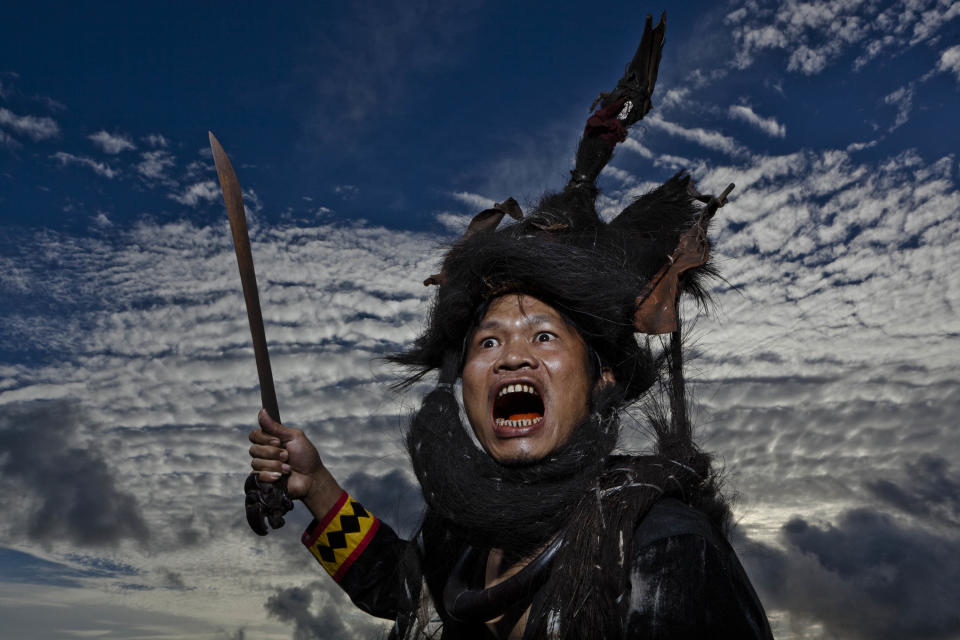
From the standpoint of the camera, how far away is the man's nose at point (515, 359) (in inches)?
117

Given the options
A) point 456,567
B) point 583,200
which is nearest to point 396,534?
point 456,567

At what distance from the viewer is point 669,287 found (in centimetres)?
325

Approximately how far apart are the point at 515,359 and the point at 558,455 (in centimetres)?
41

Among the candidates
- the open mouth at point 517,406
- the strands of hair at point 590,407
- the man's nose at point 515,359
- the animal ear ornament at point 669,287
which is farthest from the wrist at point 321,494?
the animal ear ornament at point 669,287

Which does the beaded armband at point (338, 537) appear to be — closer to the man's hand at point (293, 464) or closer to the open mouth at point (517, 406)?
the man's hand at point (293, 464)

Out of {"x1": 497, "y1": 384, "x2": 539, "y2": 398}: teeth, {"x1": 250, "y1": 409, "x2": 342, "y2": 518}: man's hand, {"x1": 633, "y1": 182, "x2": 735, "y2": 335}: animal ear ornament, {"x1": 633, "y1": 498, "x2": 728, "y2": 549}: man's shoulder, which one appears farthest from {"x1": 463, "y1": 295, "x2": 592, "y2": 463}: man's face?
{"x1": 250, "y1": 409, "x2": 342, "y2": 518}: man's hand

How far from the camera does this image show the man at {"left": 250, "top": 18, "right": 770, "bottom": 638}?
2.36 metres

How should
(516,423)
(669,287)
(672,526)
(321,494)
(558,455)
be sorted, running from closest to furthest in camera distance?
1. (672,526)
2. (558,455)
3. (516,423)
4. (669,287)
5. (321,494)

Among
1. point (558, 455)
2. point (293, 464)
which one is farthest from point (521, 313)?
point (293, 464)

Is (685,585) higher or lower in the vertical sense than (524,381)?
lower

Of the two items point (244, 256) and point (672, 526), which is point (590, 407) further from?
point (244, 256)

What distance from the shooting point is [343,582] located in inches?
141

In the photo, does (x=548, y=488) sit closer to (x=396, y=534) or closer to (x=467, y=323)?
(x=467, y=323)

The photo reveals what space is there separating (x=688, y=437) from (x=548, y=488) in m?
0.66
